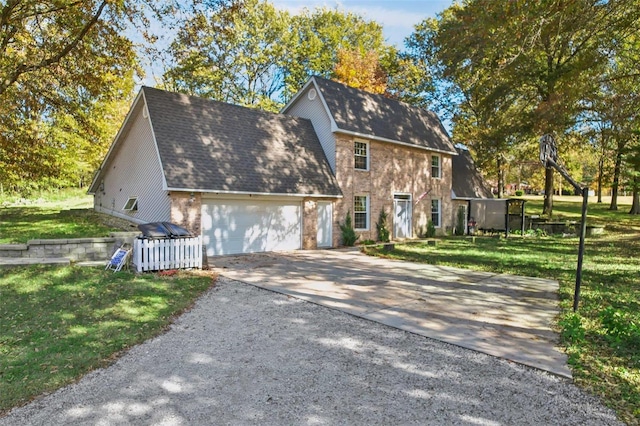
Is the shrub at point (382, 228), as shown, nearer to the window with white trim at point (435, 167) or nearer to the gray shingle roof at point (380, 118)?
the gray shingle roof at point (380, 118)

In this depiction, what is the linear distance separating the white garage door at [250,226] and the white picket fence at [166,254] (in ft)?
10.7

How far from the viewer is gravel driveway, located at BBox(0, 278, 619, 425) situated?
355 centimetres

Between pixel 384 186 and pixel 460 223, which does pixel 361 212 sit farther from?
pixel 460 223

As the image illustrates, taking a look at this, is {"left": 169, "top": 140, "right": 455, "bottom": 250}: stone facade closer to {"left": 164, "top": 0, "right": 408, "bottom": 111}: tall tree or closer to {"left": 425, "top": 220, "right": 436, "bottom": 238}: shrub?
{"left": 425, "top": 220, "right": 436, "bottom": 238}: shrub

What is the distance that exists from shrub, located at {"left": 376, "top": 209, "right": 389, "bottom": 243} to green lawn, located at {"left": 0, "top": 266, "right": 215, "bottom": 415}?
11046mm

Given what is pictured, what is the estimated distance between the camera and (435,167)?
22844mm

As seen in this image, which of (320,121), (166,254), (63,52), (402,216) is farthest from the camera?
(402,216)

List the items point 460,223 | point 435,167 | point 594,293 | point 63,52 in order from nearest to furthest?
1. point 594,293
2. point 63,52
3. point 435,167
4. point 460,223

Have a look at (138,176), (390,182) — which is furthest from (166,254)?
(390,182)

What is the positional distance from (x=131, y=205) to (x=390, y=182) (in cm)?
1214

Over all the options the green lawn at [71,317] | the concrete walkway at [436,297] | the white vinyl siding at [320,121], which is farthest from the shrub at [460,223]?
the green lawn at [71,317]

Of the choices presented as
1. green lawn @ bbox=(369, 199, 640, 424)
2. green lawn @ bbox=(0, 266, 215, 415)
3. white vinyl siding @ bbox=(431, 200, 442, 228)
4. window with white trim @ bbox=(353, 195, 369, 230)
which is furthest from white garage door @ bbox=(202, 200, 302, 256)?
white vinyl siding @ bbox=(431, 200, 442, 228)

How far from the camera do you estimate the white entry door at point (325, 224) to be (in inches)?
675

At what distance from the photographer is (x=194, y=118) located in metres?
14.7
